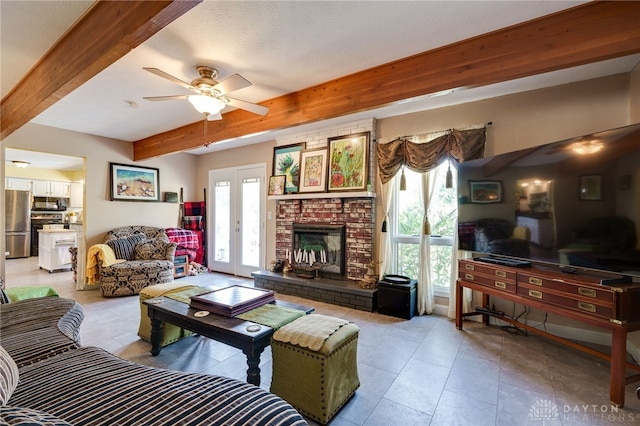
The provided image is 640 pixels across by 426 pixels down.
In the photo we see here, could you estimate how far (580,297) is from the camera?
208 cm

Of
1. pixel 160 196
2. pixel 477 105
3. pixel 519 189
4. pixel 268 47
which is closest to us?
pixel 268 47

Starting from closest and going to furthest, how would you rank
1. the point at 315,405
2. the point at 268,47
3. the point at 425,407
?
the point at 315,405 < the point at 425,407 < the point at 268,47

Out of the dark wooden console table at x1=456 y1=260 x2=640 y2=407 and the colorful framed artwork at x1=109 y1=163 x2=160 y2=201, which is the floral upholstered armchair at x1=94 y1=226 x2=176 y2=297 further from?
the dark wooden console table at x1=456 y1=260 x2=640 y2=407

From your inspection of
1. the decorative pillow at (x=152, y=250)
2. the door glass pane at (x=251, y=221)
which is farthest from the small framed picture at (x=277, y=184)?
the decorative pillow at (x=152, y=250)

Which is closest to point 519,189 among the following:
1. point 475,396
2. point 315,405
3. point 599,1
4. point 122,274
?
point 599,1

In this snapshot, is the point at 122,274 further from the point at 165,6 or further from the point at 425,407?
the point at 425,407

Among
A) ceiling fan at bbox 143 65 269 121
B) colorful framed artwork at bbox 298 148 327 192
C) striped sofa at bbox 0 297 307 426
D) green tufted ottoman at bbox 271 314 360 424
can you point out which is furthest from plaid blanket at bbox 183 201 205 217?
green tufted ottoman at bbox 271 314 360 424

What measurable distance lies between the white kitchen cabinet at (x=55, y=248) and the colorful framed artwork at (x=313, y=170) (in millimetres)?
5282

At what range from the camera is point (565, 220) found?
2322mm

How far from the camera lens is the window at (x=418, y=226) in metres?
3.46

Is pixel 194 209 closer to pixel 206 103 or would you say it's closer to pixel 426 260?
pixel 206 103

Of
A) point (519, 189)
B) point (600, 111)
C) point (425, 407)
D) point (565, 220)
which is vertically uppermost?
point (600, 111)

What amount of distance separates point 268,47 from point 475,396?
2.97m

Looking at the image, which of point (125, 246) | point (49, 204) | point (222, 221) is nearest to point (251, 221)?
point (222, 221)
